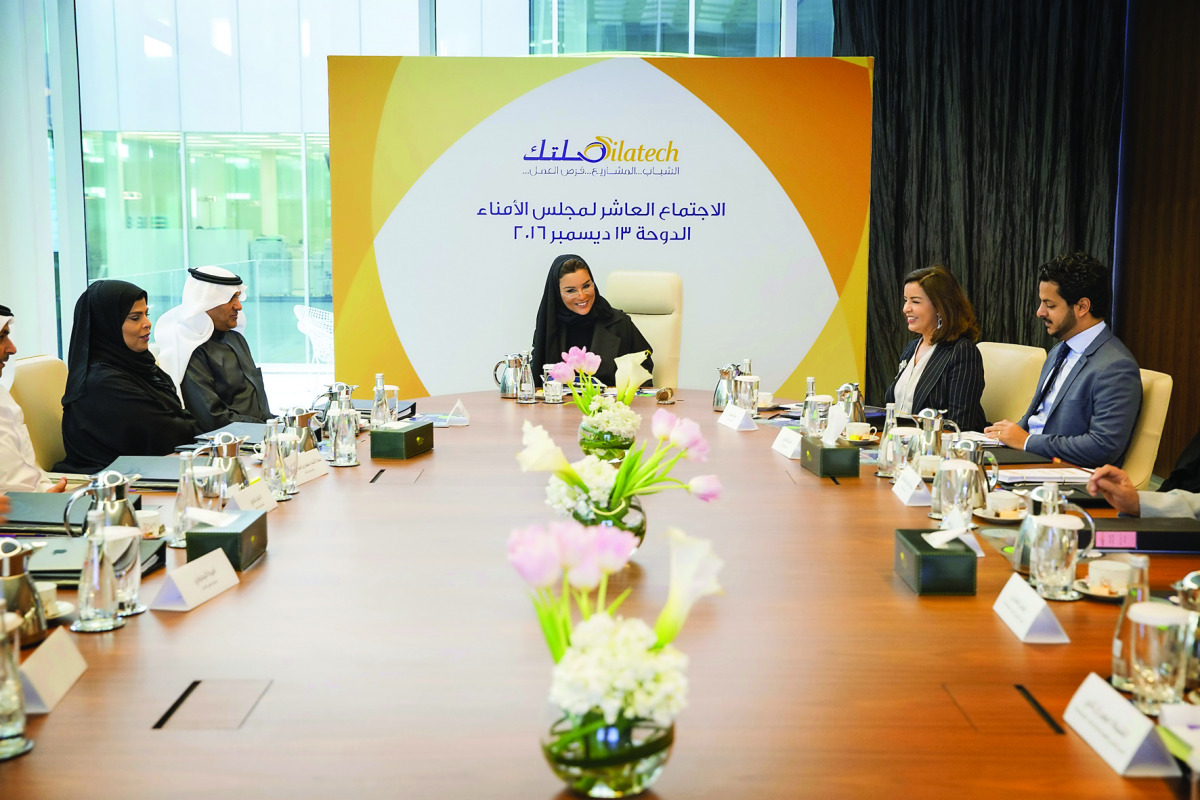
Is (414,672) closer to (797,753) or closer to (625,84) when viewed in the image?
(797,753)

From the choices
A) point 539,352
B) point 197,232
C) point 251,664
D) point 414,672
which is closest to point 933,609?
point 414,672

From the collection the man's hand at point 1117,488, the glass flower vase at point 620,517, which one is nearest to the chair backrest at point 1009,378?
the man's hand at point 1117,488

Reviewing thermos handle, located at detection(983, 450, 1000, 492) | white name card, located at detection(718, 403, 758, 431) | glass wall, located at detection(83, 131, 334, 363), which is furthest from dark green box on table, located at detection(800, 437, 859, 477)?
glass wall, located at detection(83, 131, 334, 363)

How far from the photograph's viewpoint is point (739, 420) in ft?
12.3

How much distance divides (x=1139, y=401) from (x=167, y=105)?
20.7 ft

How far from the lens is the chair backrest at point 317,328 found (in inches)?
303

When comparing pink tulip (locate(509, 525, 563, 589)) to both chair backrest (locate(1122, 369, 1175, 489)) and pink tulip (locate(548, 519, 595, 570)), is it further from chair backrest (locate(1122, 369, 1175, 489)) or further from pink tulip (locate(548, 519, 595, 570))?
chair backrest (locate(1122, 369, 1175, 489))

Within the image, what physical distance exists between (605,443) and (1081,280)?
6.03 feet

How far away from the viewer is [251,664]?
1555 millimetres

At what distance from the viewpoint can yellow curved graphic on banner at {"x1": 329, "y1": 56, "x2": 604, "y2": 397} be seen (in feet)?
19.1

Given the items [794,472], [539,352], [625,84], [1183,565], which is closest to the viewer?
[1183,565]

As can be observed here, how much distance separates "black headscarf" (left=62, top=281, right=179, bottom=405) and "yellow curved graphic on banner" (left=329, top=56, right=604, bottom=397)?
2.28 metres

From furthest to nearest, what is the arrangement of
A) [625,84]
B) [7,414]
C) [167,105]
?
[167,105]
[625,84]
[7,414]

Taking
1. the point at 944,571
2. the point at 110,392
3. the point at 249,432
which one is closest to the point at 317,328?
the point at 110,392
